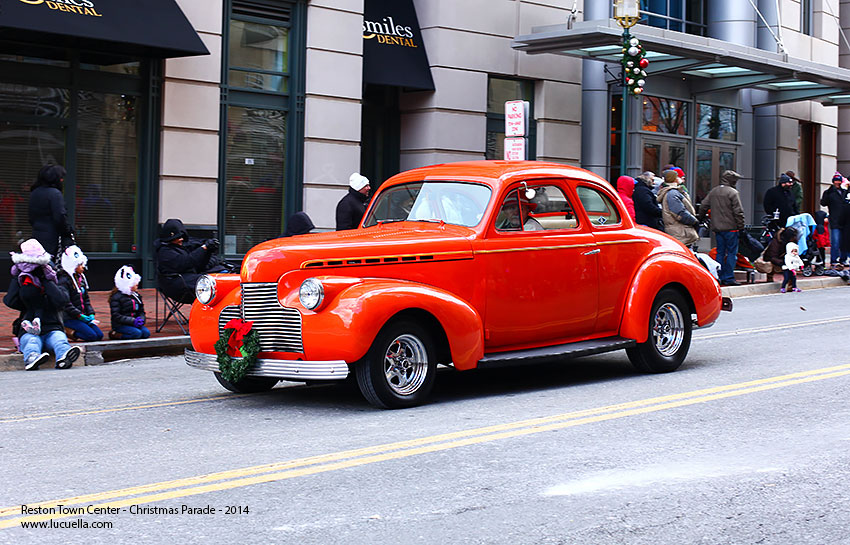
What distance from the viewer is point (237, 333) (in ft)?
27.4

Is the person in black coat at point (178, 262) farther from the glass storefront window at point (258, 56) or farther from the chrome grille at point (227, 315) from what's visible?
the glass storefront window at point (258, 56)

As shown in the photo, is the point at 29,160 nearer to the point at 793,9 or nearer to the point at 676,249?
the point at 676,249

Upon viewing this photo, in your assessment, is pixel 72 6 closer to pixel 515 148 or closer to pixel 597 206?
pixel 515 148

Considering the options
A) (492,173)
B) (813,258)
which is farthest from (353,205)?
(813,258)

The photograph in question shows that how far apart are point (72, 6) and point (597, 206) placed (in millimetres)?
9680

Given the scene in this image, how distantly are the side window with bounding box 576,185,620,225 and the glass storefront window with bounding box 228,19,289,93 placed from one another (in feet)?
35.9

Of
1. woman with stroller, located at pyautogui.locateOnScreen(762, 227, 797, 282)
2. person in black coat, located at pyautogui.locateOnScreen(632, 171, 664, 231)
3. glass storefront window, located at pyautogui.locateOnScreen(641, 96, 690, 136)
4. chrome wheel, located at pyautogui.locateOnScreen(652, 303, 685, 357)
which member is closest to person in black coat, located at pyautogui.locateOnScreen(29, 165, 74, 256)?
chrome wheel, located at pyautogui.locateOnScreen(652, 303, 685, 357)

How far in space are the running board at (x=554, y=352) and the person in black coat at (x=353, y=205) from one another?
4861 mm

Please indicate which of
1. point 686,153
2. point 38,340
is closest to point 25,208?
point 38,340

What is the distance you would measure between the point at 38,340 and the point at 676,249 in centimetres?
641

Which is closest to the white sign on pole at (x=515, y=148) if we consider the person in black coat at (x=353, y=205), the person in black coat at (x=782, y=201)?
the person in black coat at (x=353, y=205)

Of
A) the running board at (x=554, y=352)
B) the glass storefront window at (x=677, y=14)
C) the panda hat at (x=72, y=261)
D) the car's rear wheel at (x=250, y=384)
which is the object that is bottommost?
the car's rear wheel at (x=250, y=384)

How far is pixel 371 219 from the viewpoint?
985cm

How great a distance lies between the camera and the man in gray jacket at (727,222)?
66.3ft
